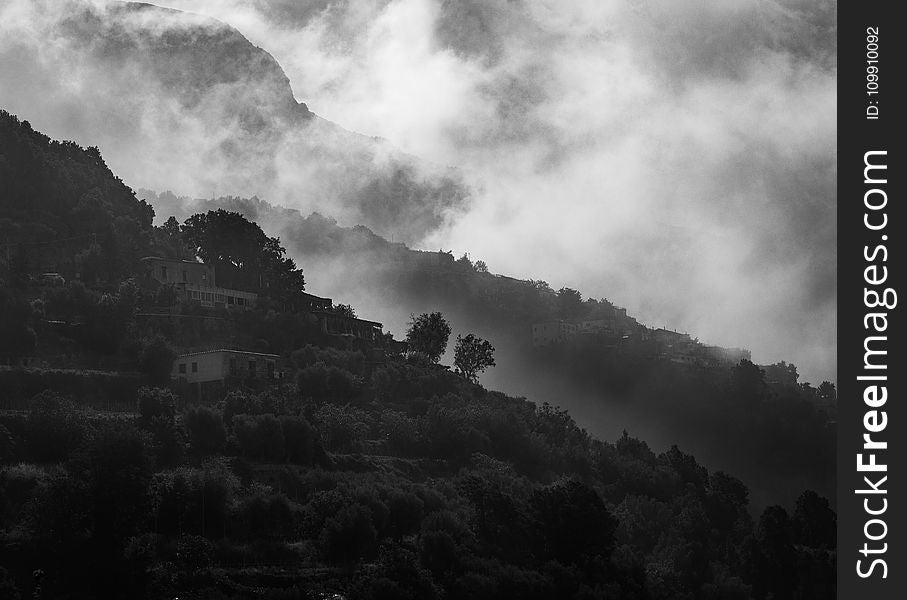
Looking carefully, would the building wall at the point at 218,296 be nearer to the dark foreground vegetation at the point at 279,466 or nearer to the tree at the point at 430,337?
the dark foreground vegetation at the point at 279,466

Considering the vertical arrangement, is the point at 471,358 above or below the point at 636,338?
below

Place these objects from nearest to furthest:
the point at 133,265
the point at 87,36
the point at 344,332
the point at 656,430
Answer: the point at 133,265 < the point at 344,332 < the point at 656,430 < the point at 87,36

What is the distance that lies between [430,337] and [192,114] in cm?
5171

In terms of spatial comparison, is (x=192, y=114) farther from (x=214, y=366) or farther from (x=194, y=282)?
(x=214, y=366)

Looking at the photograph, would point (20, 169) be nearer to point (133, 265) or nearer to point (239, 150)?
point (133, 265)

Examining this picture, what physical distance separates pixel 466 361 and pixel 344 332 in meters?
9.65

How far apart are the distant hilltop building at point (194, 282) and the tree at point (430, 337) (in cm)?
1261

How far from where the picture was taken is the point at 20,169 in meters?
93.4

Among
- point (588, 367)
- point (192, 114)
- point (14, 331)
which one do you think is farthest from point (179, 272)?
point (192, 114)

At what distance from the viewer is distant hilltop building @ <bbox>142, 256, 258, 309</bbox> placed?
90375 mm

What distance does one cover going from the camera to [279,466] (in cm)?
7050

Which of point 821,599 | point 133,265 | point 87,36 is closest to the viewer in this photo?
point 821,599

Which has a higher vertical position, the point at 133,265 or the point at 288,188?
the point at 288,188

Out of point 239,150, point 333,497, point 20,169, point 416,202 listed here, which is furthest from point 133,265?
point 416,202
